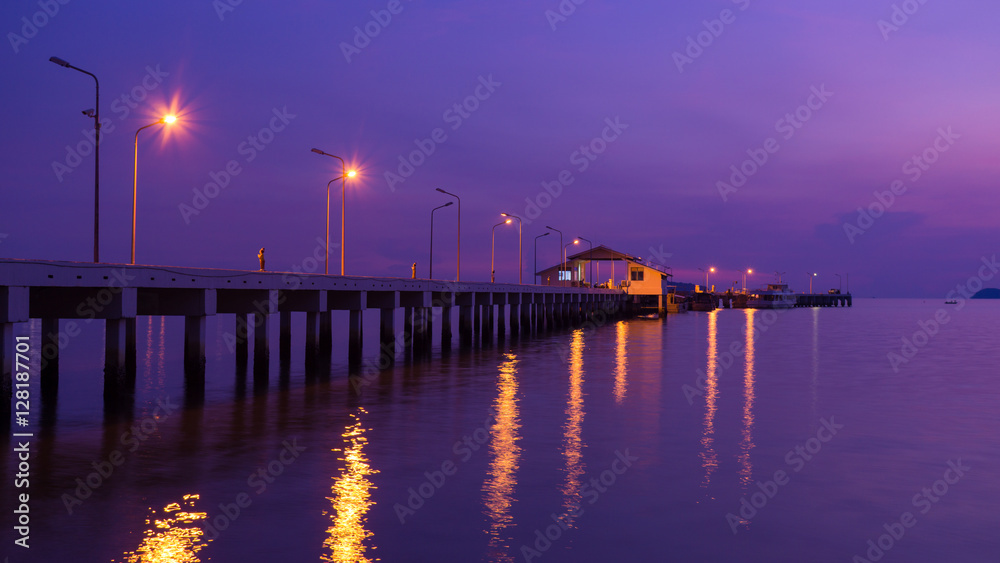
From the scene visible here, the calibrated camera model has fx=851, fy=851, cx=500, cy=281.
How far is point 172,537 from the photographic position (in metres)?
11.4

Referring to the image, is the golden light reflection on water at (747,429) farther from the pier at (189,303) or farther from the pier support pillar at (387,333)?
the pier support pillar at (387,333)

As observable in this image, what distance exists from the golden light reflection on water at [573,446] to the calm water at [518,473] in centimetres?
8

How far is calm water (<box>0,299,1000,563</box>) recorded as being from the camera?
11.6 meters

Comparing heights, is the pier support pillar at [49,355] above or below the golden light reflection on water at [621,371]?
above

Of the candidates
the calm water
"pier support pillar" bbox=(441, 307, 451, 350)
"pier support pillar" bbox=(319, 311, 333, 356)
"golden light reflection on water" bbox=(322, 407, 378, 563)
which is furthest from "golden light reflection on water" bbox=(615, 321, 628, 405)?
"pier support pillar" bbox=(319, 311, 333, 356)

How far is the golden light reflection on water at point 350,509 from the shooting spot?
10988 millimetres

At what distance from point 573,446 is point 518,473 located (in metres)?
3.37

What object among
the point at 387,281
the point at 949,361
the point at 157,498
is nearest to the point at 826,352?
the point at 949,361

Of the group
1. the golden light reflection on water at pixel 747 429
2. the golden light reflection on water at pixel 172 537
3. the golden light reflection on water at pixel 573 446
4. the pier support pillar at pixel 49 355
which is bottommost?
the golden light reflection on water at pixel 747 429

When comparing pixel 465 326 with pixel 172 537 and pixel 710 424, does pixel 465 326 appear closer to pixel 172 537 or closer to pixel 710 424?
pixel 710 424

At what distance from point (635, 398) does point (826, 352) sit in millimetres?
31373

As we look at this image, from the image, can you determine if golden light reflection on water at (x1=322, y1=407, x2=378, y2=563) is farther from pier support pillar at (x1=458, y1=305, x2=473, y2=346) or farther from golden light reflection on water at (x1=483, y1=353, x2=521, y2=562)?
pier support pillar at (x1=458, y1=305, x2=473, y2=346)

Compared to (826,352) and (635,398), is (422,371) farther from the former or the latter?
(826,352)

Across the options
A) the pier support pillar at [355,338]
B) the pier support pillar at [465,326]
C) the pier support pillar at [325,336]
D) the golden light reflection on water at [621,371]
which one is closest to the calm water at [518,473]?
the golden light reflection on water at [621,371]
